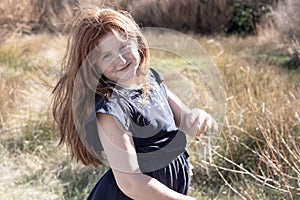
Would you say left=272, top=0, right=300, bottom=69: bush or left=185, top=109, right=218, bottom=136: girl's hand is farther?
left=272, top=0, right=300, bottom=69: bush

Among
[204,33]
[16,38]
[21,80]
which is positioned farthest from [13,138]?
[204,33]

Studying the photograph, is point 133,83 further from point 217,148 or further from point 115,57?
point 217,148

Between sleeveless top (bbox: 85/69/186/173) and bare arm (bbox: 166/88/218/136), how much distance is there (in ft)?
0.12

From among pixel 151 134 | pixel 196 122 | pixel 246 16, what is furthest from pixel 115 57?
pixel 246 16

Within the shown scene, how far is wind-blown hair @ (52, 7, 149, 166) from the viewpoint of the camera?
1834 millimetres

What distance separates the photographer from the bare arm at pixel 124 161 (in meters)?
1.74

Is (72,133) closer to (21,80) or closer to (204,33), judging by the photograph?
(21,80)

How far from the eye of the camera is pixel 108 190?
2031mm

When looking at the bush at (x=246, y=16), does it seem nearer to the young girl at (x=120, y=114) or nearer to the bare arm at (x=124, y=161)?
the young girl at (x=120, y=114)

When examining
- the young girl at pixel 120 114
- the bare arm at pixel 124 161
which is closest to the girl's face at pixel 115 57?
the young girl at pixel 120 114

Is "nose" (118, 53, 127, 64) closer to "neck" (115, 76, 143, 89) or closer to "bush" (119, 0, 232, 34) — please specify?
"neck" (115, 76, 143, 89)

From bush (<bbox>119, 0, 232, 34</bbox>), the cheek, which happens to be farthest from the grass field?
bush (<bbox>119, 0, 232, 34</bbox>)

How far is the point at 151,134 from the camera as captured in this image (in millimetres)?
1928

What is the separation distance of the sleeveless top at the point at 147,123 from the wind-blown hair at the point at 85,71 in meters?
0.04
